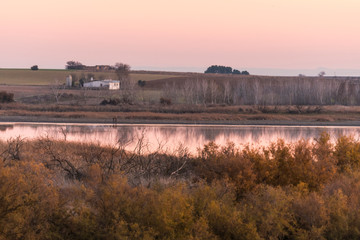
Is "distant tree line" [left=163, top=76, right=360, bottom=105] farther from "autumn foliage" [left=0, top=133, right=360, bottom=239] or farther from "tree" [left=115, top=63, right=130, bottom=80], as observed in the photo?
"autumn foliage" [left=0, top=133, right=360, bottom=239]

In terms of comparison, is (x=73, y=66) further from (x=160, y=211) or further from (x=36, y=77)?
(x=160, y=211)

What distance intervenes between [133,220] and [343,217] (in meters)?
4.25

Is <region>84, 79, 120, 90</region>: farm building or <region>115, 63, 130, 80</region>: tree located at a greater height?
<region>115, 63, 130, 80</region>: tree

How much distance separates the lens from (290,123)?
4653 cm

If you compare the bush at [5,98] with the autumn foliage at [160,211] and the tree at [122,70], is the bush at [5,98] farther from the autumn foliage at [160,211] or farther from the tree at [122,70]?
the autumn foliage at [160,211]

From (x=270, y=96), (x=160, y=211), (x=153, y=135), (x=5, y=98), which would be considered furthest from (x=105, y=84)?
(x=160, y=211)

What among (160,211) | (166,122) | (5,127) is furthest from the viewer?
(166,122)

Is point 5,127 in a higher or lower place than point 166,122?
higher

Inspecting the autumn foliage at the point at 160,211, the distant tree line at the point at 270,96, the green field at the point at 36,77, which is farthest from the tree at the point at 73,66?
the autumn foliage at the point at 160,211

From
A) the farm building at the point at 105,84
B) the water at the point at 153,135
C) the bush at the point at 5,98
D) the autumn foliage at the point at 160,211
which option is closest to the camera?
the autumn foliage at the point at 160,211

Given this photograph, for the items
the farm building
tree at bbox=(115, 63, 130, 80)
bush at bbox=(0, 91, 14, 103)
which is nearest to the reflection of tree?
bush at bbox=(0, 91, 14, 103)

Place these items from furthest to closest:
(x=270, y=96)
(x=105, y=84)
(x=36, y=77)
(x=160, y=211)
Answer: (x=36, y=77), (x=105, y=84), (x=270, y=96), (x=160, y=211)

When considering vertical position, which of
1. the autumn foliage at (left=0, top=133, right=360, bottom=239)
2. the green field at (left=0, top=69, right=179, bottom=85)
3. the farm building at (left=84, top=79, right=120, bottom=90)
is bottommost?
the autumn foliage at (left=0, top=133, right=360, bottom=239)

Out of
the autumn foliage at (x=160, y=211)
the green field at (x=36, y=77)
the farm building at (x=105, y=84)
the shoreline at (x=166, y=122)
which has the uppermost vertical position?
the green field at (x=36, y=77)
